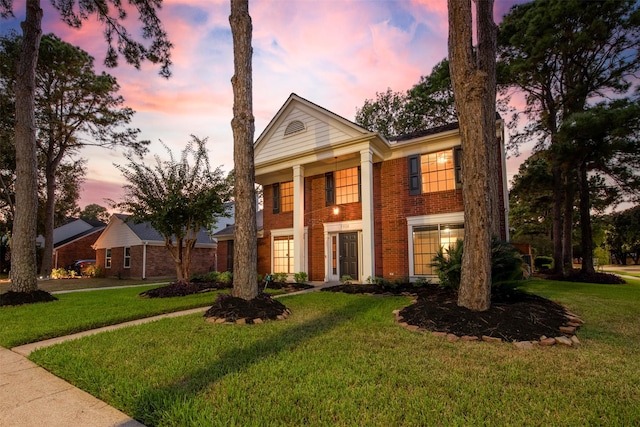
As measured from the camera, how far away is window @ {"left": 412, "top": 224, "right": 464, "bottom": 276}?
10.5m

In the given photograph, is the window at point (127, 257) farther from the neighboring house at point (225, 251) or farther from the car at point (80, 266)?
the neighboring house at point (225, 251)

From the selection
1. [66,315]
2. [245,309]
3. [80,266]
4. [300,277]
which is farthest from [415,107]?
[80,266]

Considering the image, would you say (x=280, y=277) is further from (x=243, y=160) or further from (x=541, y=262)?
(x=541, y=262)

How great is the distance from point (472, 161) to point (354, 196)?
7.11 meters

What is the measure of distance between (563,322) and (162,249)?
20588 millimetres

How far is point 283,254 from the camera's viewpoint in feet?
45.9

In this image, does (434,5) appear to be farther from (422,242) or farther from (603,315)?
(603,315)

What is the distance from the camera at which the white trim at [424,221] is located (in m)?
10.4

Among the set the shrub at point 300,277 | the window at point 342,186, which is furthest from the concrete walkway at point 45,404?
the window at point 342,186

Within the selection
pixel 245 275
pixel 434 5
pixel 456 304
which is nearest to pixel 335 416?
pixel 456 304

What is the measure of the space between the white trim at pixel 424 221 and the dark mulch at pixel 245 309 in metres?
6.29

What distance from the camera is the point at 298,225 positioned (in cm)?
1222

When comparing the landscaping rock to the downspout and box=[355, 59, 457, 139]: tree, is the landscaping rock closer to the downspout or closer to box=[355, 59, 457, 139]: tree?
box=[355, 59, 457, 139]: tree

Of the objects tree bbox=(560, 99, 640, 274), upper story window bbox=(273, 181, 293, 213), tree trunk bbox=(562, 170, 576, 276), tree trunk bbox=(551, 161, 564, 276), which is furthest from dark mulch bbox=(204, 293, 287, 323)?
tree trunk bbox=(562, 170, 576, 276)
